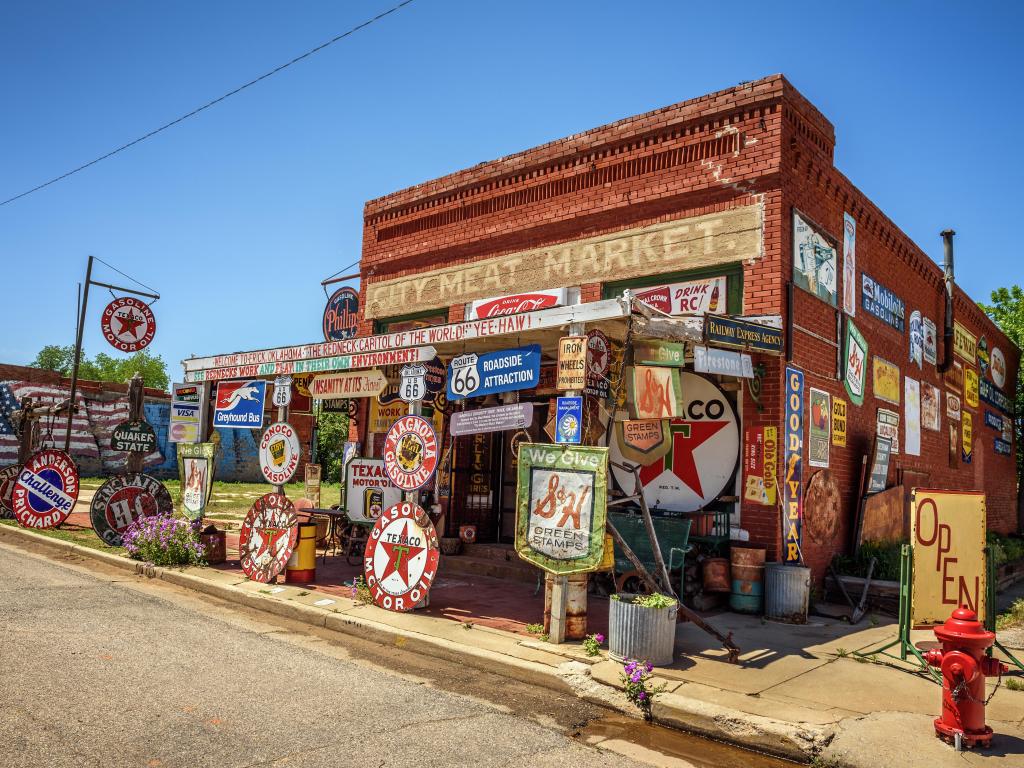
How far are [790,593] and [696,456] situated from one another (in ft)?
7.32

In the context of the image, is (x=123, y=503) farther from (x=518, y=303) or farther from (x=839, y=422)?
(x=839, y=422)

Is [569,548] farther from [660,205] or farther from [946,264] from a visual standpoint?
[946,264]

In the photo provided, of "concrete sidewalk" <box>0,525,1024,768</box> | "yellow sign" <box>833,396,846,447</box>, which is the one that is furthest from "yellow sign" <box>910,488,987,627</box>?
"yellow sign" <box>833,396,846,447</box>

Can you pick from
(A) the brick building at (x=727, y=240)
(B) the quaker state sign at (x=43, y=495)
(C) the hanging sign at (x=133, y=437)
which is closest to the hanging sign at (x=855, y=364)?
(A) the brick building at (x=727, y=240)

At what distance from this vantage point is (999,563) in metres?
14.1

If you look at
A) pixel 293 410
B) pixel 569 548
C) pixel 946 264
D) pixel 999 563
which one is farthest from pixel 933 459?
pixel 293 410

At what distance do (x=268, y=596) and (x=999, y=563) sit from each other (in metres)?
13.2

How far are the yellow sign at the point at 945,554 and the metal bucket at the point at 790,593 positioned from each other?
6.67 ft

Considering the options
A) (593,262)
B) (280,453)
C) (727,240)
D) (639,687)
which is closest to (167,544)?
(280,453)

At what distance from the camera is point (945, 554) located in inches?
277

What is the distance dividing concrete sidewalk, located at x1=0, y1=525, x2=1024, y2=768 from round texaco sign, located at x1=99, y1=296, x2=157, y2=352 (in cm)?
982

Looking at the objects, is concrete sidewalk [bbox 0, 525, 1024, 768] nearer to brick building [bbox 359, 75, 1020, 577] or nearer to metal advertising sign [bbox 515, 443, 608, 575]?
metal advertising sign [bbox 515, 443, 608, 575]

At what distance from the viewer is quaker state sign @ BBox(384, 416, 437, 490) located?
894 centimetres

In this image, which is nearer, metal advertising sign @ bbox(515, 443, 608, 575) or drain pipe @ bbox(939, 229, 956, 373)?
metal advertising sign @ bbox(515, 443, 608, 575)
